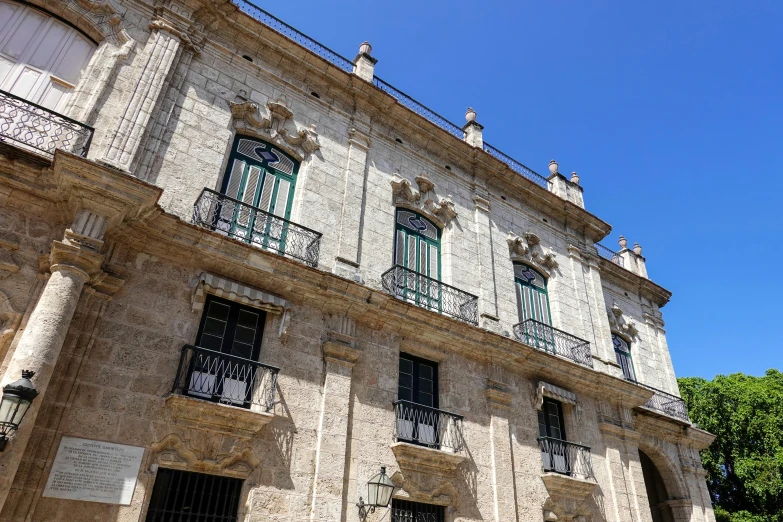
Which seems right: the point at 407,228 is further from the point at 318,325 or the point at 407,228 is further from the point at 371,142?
the point at 318,325

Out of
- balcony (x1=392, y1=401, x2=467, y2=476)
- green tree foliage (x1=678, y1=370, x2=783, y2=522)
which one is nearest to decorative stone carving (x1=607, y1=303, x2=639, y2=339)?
green tree foliage (x1=678, y1=370, x2=783, y2=522)

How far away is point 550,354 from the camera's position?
11.4m

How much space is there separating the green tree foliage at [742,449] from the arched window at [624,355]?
16.1 feet

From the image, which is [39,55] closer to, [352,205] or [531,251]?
[352,205]

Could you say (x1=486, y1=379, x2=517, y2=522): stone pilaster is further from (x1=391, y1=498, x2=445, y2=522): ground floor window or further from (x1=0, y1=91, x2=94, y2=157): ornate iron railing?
(x1=0, y1=91, x2=94, y2=157): ornate iron railing

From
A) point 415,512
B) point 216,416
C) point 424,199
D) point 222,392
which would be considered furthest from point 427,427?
point 424,199

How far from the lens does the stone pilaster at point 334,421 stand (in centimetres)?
760

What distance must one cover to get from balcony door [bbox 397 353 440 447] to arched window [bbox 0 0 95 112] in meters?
7.16

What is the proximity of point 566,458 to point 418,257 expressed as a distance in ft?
16.9

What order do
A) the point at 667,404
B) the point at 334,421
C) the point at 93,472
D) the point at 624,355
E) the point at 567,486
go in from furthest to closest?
the point at 624,355, the point at 667,404, the point at 567,486, the point at 334,421, the point at 93,472

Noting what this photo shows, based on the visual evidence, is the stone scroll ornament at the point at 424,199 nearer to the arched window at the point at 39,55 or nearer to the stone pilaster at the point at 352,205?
the stone pilaster at the point at 352,205

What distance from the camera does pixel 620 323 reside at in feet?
53.3

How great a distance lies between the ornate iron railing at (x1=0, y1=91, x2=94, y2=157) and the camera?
7.27 m

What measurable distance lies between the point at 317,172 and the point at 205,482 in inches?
233
